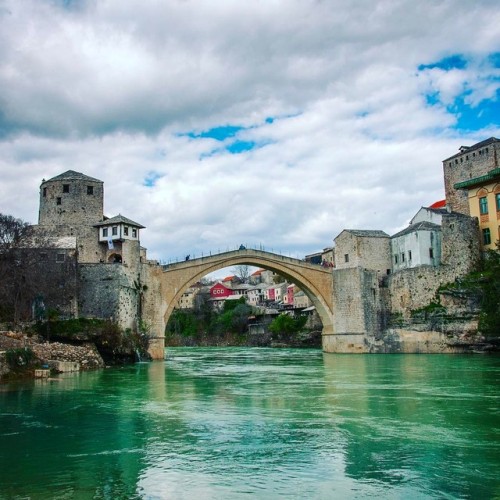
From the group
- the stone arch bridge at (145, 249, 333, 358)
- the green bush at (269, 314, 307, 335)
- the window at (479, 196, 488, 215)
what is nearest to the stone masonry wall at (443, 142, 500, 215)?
the window at (479, 196, 488, 215)

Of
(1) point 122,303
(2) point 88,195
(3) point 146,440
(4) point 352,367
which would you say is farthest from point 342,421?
(2) point 88,195

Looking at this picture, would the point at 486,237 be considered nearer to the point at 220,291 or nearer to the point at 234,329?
the point at 234,329

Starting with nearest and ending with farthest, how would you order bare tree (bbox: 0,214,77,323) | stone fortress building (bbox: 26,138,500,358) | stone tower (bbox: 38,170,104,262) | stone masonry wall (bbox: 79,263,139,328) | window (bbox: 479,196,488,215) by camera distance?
bare tree (bbox: 0,214,77,323)
stone masonry wall (bbox: 79,263,139,328)
stone fortress building (bbox: 26,138,500,358)
stone tower (bbox: 38,170,104,262)
window (bbox: 479,196,488,215)

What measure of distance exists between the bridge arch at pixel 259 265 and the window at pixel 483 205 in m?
11.2

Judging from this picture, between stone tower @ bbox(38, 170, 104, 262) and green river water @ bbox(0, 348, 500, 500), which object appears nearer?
green river water @ bbox(0, 348, 500, 500)

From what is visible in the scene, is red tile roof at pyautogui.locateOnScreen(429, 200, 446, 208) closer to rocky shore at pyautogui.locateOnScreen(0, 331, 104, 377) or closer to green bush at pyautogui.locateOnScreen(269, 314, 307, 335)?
green bush at pyautogui.locateOnScreen(269, 314, 307, 335)

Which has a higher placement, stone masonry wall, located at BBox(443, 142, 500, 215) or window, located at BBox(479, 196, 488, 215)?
stone masonry wall, located at BBox(443, 142, 500, 215)

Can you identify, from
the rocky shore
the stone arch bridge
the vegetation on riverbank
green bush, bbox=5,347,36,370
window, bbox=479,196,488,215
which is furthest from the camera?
the vegetation on riverbank

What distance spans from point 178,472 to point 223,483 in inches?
33.8

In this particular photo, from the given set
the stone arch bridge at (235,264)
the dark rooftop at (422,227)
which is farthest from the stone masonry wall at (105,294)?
the dark rooftop at (422,227)

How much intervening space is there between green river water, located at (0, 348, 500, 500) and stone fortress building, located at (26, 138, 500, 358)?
44.0ft

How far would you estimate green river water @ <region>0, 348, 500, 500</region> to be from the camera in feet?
25.4

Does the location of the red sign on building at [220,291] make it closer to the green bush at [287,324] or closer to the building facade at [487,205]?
the green bush at [287,324]

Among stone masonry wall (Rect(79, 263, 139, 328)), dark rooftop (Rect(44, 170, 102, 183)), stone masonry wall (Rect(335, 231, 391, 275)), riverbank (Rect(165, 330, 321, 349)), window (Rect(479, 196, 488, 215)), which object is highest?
dark rooftop (Rect(44, 170, 102, 183))
